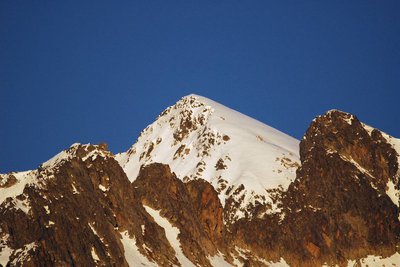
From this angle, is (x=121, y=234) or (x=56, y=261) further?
(x=121, y=234)

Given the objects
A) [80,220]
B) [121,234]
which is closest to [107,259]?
[80,220]

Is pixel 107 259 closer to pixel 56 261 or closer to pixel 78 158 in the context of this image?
pixel 56 261

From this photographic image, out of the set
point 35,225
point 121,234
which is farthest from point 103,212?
point 35,225

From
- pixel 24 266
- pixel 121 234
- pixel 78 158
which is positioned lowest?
pixel 24 266

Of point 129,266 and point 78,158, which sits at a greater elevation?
point 78,158

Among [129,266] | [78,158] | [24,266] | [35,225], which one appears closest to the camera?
[24,266]

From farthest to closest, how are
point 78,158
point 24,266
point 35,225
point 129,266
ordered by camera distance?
1. point 78,158
2. point 129,266
3. point 35,225
4. point 24,266

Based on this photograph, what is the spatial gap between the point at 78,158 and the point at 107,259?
1031 inches

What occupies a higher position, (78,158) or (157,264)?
(78,158)

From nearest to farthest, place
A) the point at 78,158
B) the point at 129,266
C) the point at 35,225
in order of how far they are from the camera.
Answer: the point at 35,225 < the point at 129,266 < the point at 78,158

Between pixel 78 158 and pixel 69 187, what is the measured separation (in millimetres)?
12228

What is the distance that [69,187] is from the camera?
187750 mm

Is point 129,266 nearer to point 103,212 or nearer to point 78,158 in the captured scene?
point 103,212

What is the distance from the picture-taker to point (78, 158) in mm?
199125
